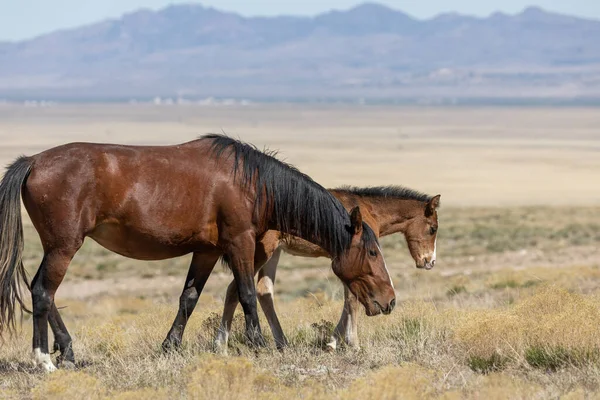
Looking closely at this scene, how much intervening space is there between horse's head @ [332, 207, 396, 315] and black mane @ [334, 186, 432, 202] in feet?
5.60

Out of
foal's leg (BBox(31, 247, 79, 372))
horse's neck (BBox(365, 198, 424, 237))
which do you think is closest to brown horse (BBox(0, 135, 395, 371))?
foal's leg (BBox(31, 247, 79, 372))

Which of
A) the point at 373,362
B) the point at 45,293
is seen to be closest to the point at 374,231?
the point at 373,362

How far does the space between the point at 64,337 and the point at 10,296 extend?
57 cm

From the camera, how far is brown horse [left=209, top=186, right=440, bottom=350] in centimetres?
869

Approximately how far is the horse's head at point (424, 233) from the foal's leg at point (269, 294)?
71.4 inches

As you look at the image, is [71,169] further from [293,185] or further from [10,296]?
[293,185]

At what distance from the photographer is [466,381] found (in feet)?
22.7

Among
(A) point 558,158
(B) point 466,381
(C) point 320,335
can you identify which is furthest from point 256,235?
(A) point 558,158

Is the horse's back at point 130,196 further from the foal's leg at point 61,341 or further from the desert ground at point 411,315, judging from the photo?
the desert ground at point 411,315

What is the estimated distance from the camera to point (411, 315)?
948cm

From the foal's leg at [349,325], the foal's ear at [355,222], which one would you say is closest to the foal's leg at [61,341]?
the foal's leg at [349,325]

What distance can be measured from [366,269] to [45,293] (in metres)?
2.53

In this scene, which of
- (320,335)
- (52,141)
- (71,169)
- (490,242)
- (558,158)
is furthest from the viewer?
(52,141)

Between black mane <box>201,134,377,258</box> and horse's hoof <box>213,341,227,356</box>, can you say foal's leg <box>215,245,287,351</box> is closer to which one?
horse's hoof <box>213,341,227,356</box>
